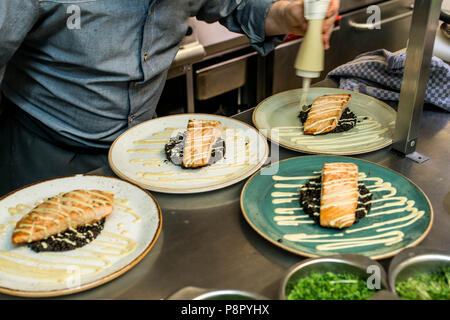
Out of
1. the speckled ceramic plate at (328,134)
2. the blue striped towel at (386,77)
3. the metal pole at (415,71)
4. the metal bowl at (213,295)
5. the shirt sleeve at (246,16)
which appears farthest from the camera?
the shirt sleeve at (246,16)

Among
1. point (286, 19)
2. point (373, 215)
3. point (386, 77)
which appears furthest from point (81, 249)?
point (386, 77)

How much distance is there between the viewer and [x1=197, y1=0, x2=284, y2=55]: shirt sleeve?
180cm

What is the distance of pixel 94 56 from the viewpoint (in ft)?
5.02

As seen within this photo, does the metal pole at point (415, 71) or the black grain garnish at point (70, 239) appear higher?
the metal pole at point (415, 71)

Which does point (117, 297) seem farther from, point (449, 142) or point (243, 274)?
point (449, 142)

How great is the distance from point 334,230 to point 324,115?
515 mm

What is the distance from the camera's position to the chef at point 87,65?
148cm

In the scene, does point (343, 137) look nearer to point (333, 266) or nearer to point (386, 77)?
point (386, 77)

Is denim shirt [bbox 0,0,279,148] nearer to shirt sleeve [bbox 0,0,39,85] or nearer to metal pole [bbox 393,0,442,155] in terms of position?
shirt sleeve [bbox 0,0,39,85]

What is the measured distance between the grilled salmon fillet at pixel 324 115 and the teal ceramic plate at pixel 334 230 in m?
0.17

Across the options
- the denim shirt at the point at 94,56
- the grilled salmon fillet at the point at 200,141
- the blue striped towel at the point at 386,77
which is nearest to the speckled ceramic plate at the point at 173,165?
the grilled salmon fillet at the point at 200,141

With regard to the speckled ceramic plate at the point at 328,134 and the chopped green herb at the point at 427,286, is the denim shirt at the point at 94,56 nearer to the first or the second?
the speckled ceramic plate at the point at 328,134

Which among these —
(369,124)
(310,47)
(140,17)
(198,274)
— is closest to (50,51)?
(140,17)
